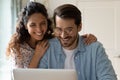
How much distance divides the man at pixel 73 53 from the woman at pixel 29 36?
24 cm

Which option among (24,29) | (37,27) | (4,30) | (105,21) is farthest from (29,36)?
(105,21)

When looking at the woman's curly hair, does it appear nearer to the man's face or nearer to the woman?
the woman

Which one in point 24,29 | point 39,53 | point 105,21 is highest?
point 24,29

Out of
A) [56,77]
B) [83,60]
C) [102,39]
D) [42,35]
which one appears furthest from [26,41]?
[102,39]

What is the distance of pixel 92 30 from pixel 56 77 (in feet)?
10.7

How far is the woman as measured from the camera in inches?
71.9

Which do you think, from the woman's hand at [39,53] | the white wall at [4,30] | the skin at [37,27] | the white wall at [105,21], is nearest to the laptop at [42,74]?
the woman's hand at [39,53]

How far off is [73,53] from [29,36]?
588 mm

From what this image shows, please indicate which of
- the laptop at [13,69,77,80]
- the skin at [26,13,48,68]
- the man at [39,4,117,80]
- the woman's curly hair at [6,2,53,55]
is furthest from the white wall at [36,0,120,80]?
the laptop at [13,69,77,80]

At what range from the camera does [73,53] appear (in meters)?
1.50

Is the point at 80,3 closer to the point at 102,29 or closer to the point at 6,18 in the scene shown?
the point at 102,29

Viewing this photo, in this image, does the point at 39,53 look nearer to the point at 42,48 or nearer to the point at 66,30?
the point at 42,48

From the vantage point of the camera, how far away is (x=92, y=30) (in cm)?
426

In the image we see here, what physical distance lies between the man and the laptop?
1.04 feet
